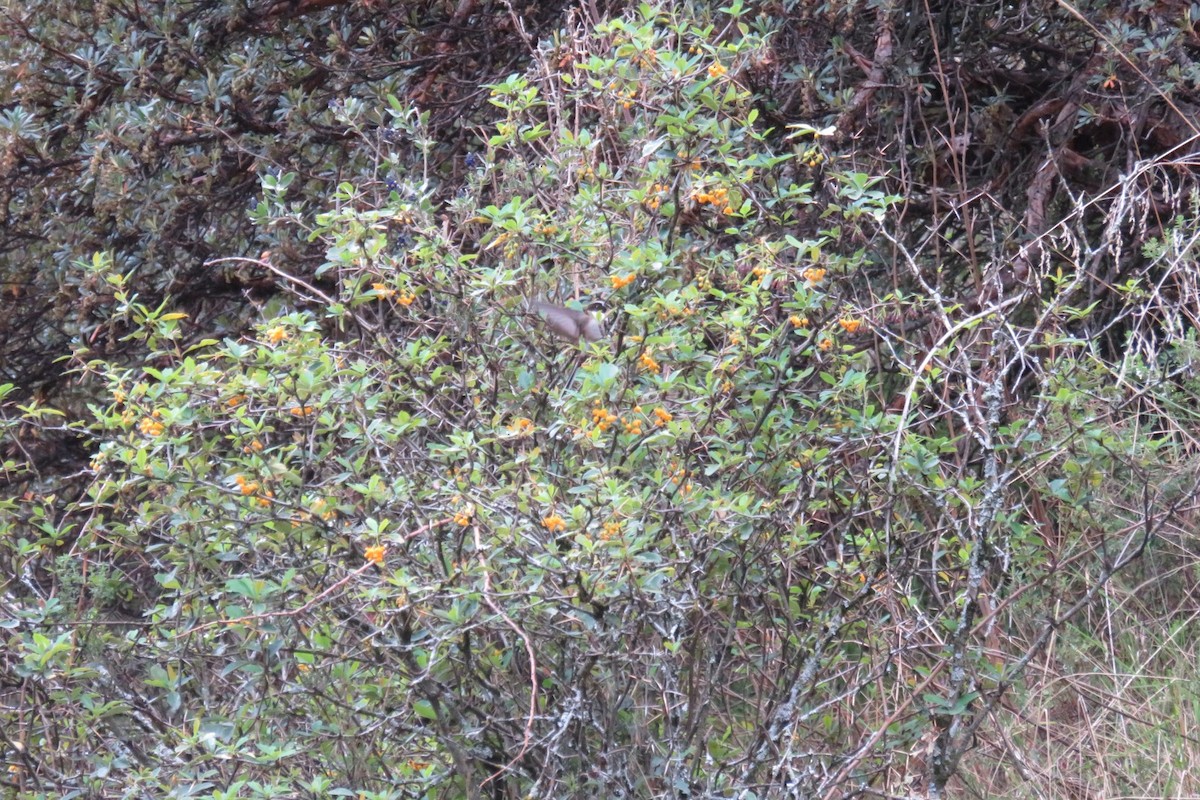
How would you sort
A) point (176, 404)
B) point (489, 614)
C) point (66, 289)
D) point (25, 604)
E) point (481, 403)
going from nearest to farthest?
point (489, 614)
point (176, 404)
point (481, 403)
point (25, 604)
point (66, 289)

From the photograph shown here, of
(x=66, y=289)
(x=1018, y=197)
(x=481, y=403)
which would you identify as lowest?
(x=1018, y=197)

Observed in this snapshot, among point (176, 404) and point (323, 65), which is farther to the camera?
point (323, 65)

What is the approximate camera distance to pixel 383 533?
8.18 feet

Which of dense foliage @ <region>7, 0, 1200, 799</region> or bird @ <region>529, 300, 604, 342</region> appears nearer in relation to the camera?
dense foliage @ <region>7, 0, 1200, 799</region>

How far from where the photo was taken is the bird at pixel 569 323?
2.90 meters

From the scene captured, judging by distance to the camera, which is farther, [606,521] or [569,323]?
[569,323]

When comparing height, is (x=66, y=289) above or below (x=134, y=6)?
below

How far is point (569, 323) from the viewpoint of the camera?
2906 millimetres

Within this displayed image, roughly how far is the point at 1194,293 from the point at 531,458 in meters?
1.82

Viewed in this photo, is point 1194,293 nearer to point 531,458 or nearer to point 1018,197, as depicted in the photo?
point 1018,197

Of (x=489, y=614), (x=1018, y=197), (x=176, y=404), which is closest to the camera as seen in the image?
(x=489, y=614)

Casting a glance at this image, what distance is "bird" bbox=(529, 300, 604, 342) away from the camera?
9.52 ft

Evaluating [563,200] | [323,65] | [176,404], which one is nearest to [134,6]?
[323,65]

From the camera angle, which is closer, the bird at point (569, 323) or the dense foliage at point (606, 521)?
the dense foliage at point (606, 521)
